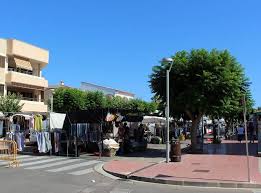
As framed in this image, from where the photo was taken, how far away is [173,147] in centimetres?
2189

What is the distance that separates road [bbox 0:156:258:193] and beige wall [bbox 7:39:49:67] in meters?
31.4

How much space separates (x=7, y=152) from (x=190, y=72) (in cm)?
1154

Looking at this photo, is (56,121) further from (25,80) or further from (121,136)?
(25,80)

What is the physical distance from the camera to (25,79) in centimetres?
5069

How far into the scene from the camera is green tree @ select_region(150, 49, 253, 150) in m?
26.5

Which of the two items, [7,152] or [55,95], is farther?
[55,95]

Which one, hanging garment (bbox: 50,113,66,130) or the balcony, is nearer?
hanging garment (bbox: 50,113,66,130)

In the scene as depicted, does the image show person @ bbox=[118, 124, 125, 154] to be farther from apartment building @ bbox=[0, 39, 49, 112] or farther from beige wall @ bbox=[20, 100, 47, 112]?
beige wall @ bbox=[20, 100, 47, 112]

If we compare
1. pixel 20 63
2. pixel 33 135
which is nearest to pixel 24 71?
pixel 20 63

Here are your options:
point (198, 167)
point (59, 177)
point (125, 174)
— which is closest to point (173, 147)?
point (198, 167)

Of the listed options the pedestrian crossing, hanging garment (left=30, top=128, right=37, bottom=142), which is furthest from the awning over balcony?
the pedestrian crossing

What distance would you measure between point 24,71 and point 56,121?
82.5 ft

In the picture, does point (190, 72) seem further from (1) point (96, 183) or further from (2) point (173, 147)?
(1) point (96, 183)

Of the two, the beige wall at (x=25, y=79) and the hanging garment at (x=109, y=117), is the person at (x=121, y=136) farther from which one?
the beige wall at (x=25, y=79)
